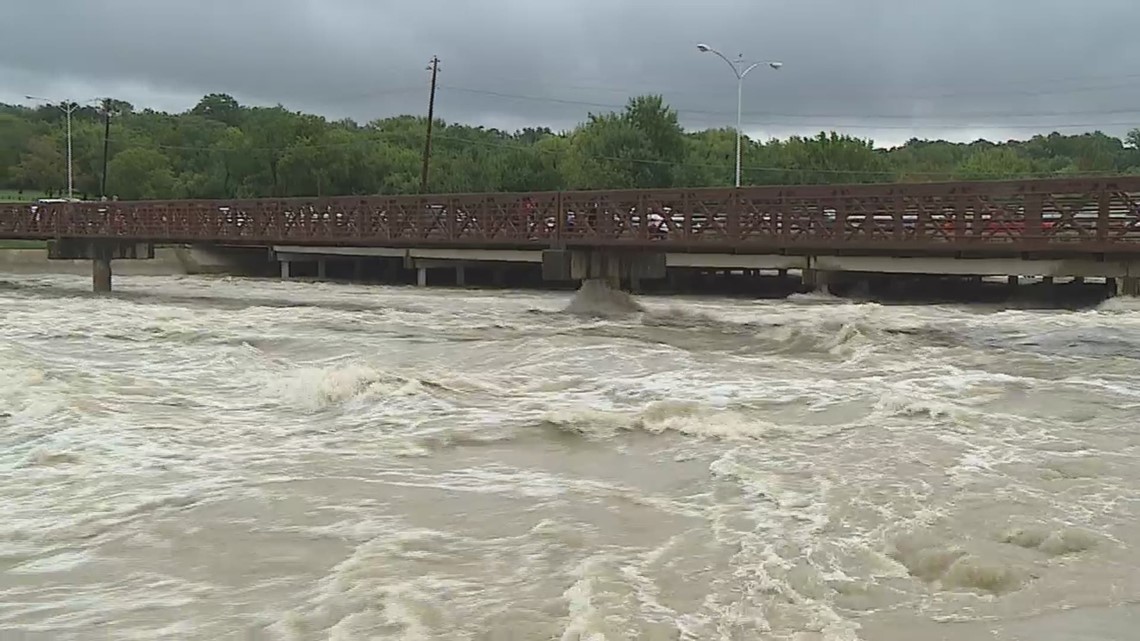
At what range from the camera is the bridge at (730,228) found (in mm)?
25109

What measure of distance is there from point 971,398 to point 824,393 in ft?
6.75

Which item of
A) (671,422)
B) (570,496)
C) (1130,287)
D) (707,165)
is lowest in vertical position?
(570,496)

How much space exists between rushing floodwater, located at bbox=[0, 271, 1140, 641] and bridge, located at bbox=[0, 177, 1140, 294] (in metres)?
5.24

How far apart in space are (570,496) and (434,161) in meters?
80.6

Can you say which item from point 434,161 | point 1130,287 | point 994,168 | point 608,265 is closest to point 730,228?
point 608,265

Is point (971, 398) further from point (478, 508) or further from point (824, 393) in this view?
point (478, 508)

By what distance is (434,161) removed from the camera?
88.4 meters

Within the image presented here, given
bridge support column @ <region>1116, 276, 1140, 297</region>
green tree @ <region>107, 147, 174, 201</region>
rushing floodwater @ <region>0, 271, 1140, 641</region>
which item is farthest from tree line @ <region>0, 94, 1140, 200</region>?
rushing floodwater @ <region>0, 271, 1140, 641</region>

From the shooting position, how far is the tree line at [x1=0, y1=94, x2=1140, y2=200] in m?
78.9

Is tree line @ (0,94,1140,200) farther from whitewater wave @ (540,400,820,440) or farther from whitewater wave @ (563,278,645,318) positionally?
whitewater wave @ (540,400,820,440)

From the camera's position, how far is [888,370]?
18.7 metres

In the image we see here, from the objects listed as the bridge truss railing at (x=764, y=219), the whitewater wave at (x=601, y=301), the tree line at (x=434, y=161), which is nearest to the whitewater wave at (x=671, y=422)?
the bridge truss railing at (x=764, y=219)

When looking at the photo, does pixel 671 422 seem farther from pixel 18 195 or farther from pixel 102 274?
pixel 18 195

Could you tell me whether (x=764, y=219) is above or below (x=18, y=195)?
below
